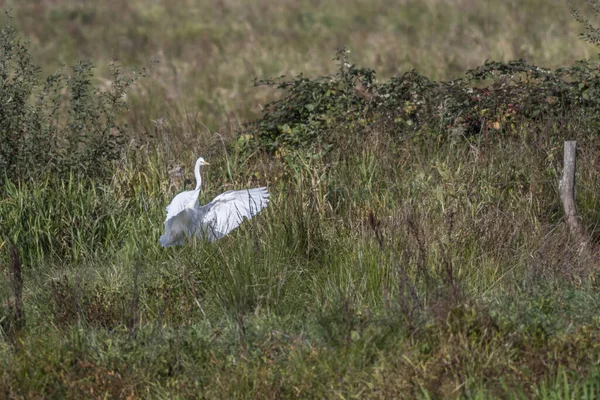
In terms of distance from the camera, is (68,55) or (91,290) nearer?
(91,290)

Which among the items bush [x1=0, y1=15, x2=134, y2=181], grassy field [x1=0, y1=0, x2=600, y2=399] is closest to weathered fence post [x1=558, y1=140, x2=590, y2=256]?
grassy field [x1=0, y1=0, x2=600, y2=399]

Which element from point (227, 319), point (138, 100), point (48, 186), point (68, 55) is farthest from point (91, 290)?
point (68, 55)

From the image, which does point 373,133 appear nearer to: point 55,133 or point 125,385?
point 55,133

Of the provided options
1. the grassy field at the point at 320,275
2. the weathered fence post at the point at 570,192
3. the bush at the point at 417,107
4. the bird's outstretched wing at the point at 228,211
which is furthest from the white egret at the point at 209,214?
the weathered fence post at the point at 570,192

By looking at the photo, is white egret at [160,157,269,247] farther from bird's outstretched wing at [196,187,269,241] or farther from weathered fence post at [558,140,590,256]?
weathered fence post at [558,140,590,256]

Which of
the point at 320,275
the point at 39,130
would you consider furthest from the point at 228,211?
the point at 39,130

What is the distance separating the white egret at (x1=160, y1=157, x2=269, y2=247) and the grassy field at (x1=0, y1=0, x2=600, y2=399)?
4.0 inches

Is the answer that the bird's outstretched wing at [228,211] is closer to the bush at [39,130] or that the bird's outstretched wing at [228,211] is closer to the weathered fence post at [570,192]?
the bush at [39,130]

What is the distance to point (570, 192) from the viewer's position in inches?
251

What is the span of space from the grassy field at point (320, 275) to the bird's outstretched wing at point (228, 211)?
9 cm

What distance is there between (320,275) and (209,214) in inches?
38.4

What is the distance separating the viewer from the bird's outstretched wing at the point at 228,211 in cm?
653

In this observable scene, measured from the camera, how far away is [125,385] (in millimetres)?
4945

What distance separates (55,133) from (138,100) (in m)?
5.33
